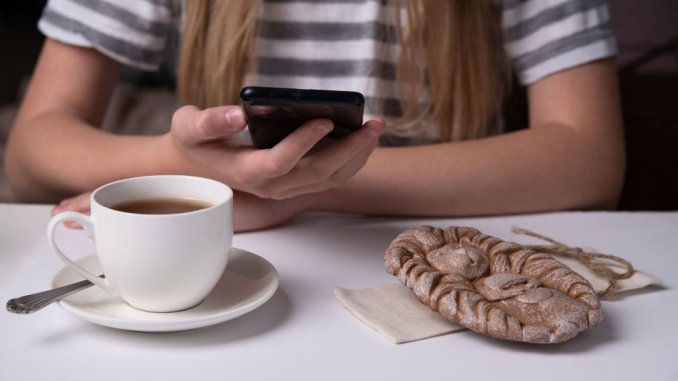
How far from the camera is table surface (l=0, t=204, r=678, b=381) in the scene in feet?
1.68

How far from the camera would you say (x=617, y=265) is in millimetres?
715

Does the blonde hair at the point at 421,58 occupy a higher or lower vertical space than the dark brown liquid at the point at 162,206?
higher

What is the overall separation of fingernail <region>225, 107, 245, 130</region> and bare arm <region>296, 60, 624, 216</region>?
24 cm

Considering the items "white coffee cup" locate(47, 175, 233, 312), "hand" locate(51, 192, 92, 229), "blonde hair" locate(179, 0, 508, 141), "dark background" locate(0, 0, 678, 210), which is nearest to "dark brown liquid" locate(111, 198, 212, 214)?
"white coffee cup" locate(47, 175, 233, 312)

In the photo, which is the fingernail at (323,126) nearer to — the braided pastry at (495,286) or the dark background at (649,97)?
the braided pastry at (495,286)

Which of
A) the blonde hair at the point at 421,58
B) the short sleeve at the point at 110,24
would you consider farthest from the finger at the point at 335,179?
the short sleeve at the point at 110,24

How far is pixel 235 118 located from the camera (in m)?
0.63

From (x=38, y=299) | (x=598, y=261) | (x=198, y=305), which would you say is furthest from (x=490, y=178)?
(x=38, y=299)

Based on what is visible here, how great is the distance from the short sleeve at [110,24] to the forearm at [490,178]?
0.42 meters

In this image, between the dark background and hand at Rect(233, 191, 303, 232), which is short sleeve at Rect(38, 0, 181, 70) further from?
the dark background

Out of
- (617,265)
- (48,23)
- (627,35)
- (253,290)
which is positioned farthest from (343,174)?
(627,35)

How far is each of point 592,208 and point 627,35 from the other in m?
0.76

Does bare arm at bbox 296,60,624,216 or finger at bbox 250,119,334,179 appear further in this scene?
bare arm at bbox 296,60,624,216

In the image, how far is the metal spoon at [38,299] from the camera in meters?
0.56
